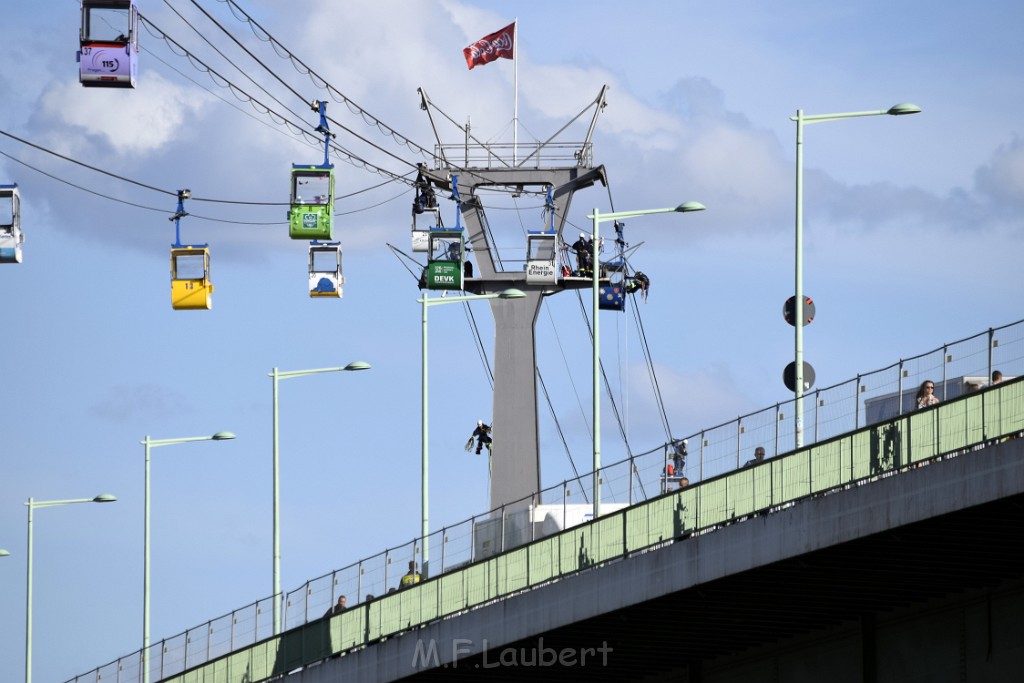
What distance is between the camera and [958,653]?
3728 cm

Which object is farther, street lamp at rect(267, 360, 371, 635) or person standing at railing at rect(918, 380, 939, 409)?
street lamp at rect(267, 360, 371, 635)

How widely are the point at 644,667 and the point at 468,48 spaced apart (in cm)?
3174

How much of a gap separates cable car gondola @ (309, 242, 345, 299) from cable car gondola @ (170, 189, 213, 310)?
4.35 metres

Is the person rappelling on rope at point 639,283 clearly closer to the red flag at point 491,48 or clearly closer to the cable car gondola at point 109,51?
the red flag at point 491,48

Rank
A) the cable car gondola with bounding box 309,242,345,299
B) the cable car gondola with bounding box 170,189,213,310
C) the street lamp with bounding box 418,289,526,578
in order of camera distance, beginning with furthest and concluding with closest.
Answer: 1. the street lamp with bounding box 418,289,526,578
2. the cable car gondola with bounding box 309,242,345,299
3. the cable car gondola with bounding box 170,189,213,310

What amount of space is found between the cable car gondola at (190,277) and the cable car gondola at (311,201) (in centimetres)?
209

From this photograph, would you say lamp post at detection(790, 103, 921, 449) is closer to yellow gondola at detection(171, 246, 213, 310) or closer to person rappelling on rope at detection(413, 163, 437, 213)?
yellow gondola at detection(171, 246, 213, 310)

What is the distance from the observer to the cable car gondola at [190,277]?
47.3 meters

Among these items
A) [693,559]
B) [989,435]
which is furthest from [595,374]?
[989,435]

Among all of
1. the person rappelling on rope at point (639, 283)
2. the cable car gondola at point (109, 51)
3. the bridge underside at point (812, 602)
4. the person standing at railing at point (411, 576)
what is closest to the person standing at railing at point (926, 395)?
the bridge underside at point (812, 602)

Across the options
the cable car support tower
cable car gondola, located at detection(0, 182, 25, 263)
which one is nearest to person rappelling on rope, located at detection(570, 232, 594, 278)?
the cable car support tower

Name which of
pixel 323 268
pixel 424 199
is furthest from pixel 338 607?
pixel 424 199

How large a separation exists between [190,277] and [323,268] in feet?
16.1

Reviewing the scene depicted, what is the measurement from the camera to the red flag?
241ft
